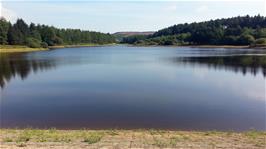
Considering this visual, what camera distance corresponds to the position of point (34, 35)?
367 ft

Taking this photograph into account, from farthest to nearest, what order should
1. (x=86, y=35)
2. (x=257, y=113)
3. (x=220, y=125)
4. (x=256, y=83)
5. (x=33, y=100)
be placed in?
(x=86, y=35) → (x=256, y=83) → (x=33, y=100) → (x=257, y=113) → (x=220, y=125)

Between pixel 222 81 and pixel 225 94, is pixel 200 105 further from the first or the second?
pixel 222 81

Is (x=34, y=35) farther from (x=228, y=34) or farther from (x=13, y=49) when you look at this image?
(x=228, y=34)

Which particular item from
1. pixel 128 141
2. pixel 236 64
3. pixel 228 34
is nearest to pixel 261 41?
pixel 228 34

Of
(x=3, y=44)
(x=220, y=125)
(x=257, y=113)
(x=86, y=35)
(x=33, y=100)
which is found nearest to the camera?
(x=220, y=125)

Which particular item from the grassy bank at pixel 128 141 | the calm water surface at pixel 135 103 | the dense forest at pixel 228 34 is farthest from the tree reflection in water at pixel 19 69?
the dense forest at pixel 228 34

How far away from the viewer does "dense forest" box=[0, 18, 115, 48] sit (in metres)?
95.8

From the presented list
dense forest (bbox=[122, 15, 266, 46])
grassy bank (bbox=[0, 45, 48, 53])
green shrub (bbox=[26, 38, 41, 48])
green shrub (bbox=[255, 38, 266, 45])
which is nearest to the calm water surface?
grassy bank (bbox=[0, 45, 48, 53])

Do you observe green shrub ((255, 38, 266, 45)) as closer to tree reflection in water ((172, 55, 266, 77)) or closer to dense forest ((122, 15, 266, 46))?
dense forest ((122, 15, 266, 46))

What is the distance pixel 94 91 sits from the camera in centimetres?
2262

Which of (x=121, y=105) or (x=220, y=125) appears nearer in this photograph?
(x=220, y=125)

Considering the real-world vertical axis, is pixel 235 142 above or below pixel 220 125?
above

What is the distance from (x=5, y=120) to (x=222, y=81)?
17911mm

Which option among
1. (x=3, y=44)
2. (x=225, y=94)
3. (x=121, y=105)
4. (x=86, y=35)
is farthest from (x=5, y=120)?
(x=86, y=35)
